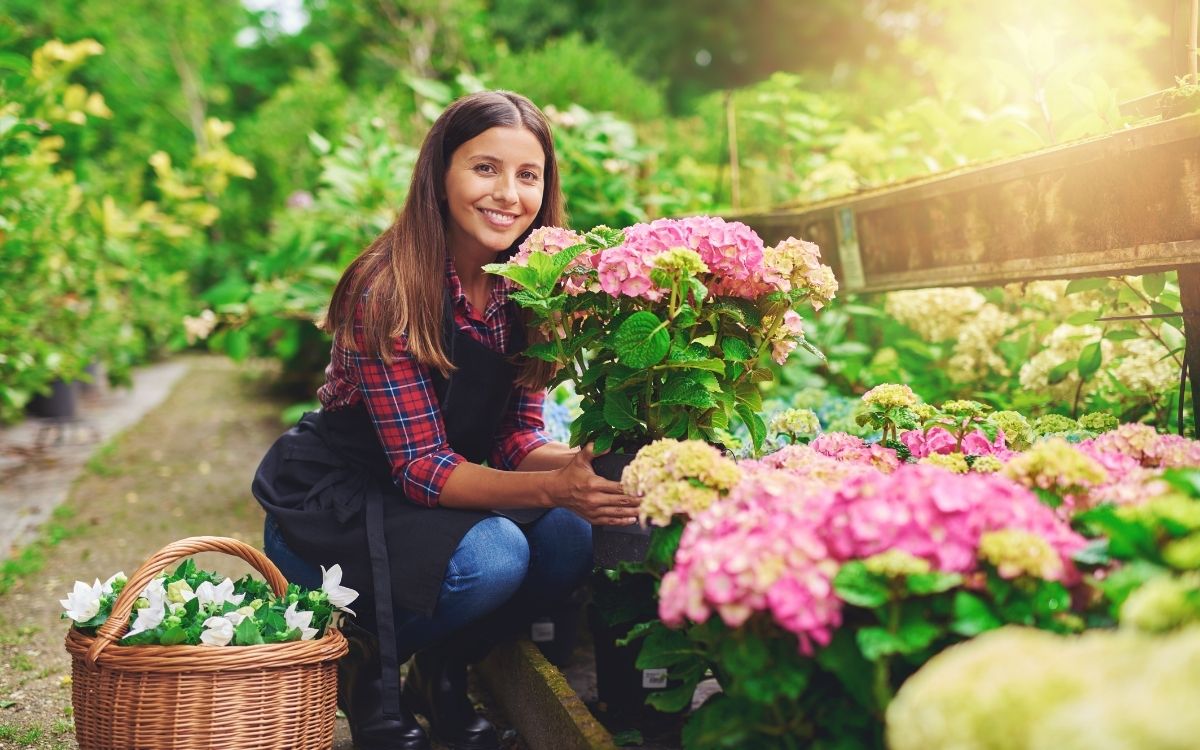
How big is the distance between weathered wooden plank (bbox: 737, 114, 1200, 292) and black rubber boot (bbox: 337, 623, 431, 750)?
1.66m

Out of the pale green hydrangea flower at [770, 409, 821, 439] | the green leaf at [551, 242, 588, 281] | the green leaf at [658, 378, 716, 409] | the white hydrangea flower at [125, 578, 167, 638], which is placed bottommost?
the white hydrangea flower at [125, 578, 167, 638]

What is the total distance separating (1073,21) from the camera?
5.77m

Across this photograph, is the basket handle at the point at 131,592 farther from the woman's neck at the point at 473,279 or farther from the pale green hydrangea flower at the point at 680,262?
the pale green hydrangea flower at the point at 680,262

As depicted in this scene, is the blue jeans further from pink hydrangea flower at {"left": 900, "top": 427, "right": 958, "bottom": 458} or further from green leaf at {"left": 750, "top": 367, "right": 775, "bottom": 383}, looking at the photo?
Answer: pink hydrangea flower at {"left": 900, "top": 427, "right": 958, "bottom": 458}

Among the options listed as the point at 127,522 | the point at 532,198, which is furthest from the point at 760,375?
the point at 127,522

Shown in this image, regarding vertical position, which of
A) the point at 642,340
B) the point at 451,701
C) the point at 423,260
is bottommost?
the point at 451,701

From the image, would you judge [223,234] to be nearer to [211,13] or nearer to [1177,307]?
[211,13]

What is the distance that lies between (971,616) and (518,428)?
149 centimetres

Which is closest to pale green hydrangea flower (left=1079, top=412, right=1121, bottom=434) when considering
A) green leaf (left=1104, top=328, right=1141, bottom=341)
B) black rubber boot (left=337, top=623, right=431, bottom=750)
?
green leaf (left=1104, top=328, right=1141, bottom=341)

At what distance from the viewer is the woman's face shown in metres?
2.29

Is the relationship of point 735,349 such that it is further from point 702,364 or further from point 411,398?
point 411,398

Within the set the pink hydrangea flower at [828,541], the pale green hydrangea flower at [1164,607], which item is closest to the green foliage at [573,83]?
the pink hydrangea flower at [828,541]

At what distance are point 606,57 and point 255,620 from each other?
289 inches

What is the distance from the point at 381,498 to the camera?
2.29 m
